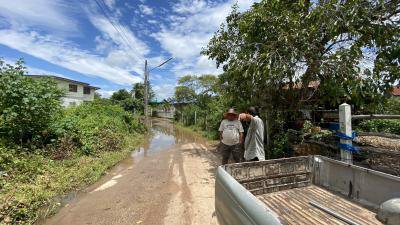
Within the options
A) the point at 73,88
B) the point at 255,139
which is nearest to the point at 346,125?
the point at 255,139

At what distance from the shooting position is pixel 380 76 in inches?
236

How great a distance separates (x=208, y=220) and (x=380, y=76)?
4.81 meters

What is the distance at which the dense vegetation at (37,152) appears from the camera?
206 inches

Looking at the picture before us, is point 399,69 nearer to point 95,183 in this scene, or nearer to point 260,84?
point 260,84

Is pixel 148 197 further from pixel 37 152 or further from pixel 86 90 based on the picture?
pixel 86 90

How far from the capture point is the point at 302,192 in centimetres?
383

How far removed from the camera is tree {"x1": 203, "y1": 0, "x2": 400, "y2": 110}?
6176 mm

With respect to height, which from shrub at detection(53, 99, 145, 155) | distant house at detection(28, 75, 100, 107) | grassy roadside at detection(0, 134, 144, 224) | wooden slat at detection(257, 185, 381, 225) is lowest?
grassy roadside at detection(0, 134, 144, 224)

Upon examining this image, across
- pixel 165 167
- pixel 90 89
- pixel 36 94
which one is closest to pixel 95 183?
pixel 165 167

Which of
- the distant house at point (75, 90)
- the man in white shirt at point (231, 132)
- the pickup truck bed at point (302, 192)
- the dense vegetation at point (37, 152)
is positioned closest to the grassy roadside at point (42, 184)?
the dense vegetation at point (37, 152)

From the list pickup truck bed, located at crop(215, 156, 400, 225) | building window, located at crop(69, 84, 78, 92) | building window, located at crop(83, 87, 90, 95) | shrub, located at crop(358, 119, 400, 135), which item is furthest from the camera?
building window, located at crop(83, 87, 90, 95)

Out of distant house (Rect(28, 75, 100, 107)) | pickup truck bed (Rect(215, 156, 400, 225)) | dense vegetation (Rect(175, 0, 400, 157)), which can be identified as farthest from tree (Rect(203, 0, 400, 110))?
distant house (Rect(28, 75, 100, 107))

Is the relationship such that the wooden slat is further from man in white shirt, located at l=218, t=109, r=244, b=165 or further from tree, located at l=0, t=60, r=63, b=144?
tree, located at l=0, t=60, r=63, b=144

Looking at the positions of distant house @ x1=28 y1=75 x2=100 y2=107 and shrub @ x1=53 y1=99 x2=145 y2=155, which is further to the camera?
distant house @ x1=28 y1=75 x2=100 y2=107
